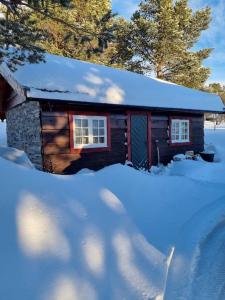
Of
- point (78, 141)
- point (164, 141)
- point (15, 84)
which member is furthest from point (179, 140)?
point (15, 84)

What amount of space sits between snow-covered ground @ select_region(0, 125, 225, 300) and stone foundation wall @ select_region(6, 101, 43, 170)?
14.5 feet

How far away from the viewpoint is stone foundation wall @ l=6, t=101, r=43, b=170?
34.0 ft

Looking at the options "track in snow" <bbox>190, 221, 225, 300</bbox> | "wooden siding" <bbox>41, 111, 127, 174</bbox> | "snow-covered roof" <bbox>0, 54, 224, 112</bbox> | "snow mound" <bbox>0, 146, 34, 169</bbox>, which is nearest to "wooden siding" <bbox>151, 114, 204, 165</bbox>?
"snow-covered roof" <bbox>0, 54, 224, 112</bbox>

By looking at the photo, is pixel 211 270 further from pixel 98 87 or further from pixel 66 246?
pixel 98 87

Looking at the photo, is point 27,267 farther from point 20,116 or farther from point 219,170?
point 219,170

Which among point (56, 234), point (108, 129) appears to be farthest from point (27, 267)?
point (108, 129)

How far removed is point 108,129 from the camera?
1180 cm

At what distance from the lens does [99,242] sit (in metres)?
4.34

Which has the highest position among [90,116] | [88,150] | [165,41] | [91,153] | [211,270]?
Result: [165,41]

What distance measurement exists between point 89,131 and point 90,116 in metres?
0.54

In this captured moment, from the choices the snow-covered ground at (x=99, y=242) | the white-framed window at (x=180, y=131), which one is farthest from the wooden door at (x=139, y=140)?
the snow-covered ground at (x=99, y=242)

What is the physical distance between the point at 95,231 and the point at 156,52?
23667 millimetres

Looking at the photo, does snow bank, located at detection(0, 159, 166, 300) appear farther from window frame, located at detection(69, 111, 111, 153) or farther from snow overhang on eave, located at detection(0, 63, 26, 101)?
window frame, located at detection(69, 111, 111, 153)

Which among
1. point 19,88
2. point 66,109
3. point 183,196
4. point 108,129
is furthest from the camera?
point 108,129
